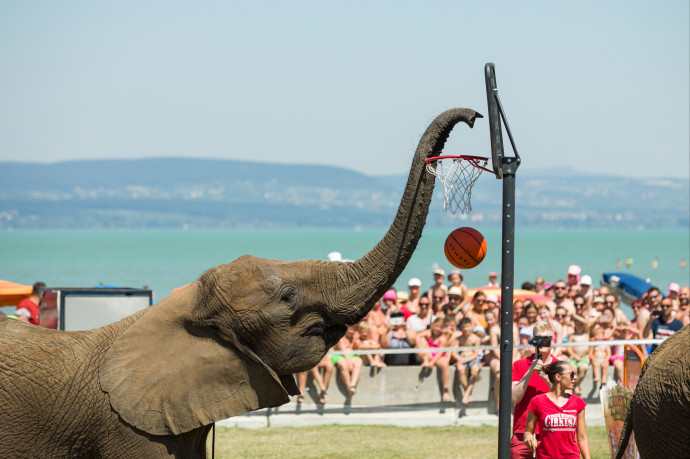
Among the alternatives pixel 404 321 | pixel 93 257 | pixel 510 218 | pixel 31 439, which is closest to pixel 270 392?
pixel 31 439

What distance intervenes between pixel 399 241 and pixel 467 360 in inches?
343

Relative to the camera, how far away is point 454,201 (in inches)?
237

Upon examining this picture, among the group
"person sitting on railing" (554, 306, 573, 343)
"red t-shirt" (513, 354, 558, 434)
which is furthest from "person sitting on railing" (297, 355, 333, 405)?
"red t-shirt" (513, 354, 558, 434)

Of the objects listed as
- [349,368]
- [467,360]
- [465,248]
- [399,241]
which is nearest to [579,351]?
[467,360]

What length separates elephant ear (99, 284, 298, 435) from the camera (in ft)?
17.8

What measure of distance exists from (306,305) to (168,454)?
3.62 feet

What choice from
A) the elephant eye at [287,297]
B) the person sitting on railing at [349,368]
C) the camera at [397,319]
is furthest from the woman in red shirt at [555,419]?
the camera at [397,319]

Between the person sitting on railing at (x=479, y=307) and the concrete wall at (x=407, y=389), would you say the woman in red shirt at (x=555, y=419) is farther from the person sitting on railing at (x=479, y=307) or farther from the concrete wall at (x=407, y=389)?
the person sitting on railing at (x=479, y=307)

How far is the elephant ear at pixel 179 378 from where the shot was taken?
17.8 ft

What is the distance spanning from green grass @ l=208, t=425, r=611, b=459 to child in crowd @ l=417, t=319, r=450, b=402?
2.16 feet

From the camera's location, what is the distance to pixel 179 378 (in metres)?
5.51

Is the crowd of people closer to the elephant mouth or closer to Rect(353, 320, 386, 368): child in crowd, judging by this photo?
Rect(353, 320, 386, 368): child in crowd

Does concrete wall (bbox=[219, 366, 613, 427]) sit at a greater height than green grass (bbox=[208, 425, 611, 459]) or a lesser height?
greater

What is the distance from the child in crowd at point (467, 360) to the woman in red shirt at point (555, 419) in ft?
18.6
